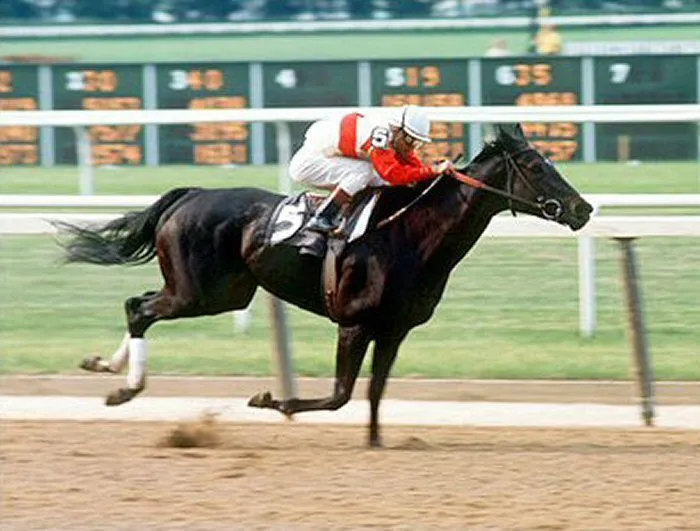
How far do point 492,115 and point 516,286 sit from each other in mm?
878

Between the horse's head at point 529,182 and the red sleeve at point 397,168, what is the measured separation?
0.23m

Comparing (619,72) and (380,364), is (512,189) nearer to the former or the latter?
(380,364)

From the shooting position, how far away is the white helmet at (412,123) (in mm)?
8406

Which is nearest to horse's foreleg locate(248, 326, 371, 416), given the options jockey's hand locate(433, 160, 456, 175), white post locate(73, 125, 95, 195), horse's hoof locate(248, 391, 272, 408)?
horse's hoof locate(248, 391, 272, 408)

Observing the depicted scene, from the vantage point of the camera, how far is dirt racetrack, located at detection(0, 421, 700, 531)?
6.55 metres

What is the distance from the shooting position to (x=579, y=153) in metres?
12.5

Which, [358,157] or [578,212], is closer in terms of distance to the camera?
[578,212]

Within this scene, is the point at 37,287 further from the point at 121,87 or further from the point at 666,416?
the point at 121,87

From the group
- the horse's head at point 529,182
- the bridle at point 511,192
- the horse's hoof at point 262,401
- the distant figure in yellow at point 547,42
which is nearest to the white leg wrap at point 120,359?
the horse's hoof at point 262,401

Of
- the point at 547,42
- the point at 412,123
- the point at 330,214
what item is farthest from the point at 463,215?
the point at 547,42

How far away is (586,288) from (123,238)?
7.95 feet

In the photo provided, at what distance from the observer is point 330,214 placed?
861 centimetres

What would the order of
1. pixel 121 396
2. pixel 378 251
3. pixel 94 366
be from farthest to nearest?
pixel 94 366 < pixel 121 396 < pixel 378 251

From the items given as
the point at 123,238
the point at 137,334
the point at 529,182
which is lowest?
the point at 137,334
